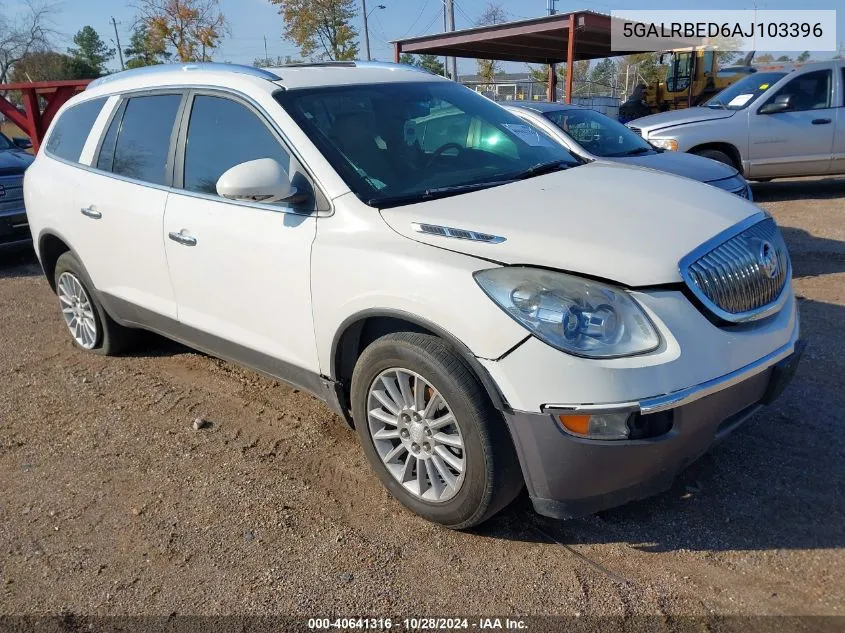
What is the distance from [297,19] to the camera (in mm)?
28625

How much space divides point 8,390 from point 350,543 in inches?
118

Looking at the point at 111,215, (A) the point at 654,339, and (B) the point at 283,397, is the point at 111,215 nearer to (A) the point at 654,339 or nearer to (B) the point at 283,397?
(B) the point at 283,397

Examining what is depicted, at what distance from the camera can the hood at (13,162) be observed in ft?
26.2

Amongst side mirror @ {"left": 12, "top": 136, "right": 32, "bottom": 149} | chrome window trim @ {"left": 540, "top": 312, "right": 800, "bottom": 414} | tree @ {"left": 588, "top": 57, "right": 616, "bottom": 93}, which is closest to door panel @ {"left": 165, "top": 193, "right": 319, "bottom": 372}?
chrome window trim @ {"left": 540, "top": 312, "right": 800, "bottom": 414}

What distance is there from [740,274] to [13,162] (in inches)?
335

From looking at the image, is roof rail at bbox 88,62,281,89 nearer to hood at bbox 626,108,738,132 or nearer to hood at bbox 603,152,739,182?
hood at bbox 603,152,739,182

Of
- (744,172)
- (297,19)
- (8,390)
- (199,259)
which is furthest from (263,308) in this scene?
(297,19)

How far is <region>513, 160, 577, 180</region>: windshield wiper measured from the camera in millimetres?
3355

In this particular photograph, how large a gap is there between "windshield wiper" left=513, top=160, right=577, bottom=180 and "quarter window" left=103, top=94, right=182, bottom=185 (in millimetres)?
1952

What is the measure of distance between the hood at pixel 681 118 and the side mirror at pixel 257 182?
26.0 feet

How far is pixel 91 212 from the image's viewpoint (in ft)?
14.1

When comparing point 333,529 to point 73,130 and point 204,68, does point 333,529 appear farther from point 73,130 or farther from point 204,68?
point 73,130

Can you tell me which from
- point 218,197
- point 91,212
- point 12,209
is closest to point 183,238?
point 218,197

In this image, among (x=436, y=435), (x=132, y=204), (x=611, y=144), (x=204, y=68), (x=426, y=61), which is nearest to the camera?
(x=436, y=435)
